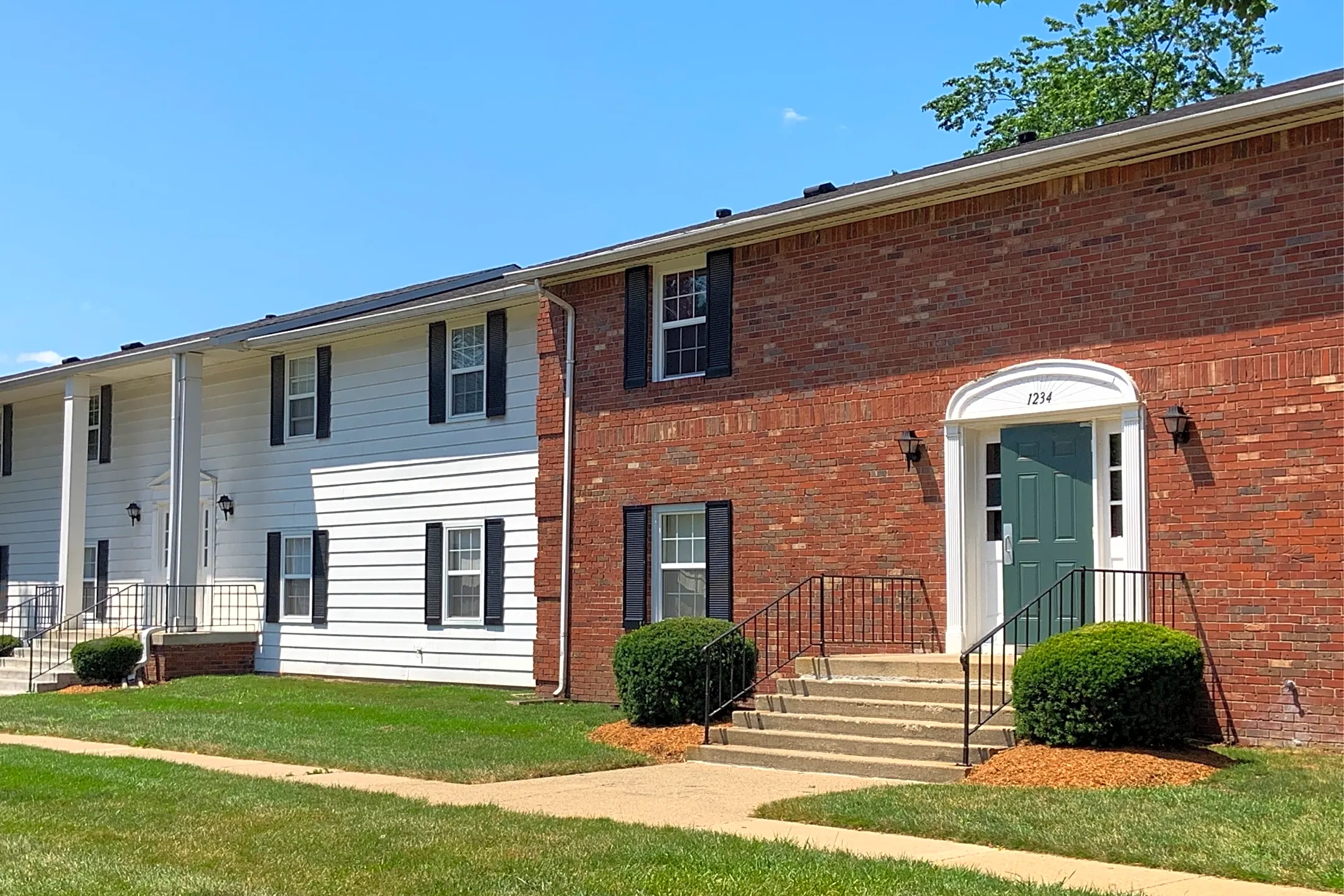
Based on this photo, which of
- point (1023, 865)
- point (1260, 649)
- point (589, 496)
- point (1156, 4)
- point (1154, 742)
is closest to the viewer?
point (1023, 865)

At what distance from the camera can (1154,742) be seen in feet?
36.2

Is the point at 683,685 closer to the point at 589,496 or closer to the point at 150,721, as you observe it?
the point at 589,496

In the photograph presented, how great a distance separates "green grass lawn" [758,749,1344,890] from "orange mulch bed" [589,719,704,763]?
A: 2964mm

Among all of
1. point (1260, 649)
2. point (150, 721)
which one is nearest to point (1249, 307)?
point (1260, 649)

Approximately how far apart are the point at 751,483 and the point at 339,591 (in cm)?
820

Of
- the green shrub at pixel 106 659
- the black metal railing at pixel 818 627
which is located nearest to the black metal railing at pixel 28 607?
the green shrub at pixel 106 659

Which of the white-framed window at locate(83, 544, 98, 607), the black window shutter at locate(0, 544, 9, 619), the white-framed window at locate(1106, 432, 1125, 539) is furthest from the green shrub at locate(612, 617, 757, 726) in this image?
the black window shutter at locate(0, 544, 9, 619)

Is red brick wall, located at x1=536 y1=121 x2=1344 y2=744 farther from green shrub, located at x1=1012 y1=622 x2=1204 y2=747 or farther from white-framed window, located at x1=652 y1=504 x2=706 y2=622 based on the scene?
green shrub, located at x1=1012 y1=622 x2=1204 y2=747

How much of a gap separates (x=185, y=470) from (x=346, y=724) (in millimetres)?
8710

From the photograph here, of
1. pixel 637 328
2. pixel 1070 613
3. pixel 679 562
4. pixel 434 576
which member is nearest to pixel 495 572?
pixel 434 576

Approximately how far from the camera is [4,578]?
2739 cm

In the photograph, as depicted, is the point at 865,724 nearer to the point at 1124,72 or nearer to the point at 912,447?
the point at 912,447

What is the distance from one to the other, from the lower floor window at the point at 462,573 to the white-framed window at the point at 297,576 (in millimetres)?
3003

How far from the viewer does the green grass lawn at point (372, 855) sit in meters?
7.07
